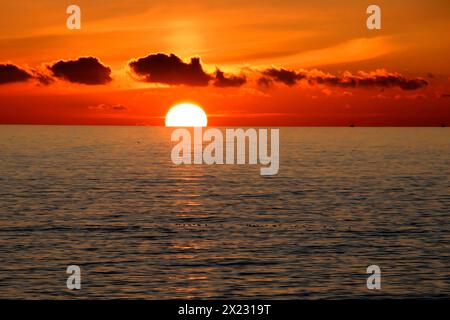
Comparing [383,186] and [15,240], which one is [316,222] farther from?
[383,186]

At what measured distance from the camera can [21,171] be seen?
114 metres

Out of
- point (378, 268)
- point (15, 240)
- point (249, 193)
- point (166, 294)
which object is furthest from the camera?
point (249, 193)

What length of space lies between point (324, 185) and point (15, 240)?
5468 cm

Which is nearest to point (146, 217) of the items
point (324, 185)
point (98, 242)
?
point (98, 242)

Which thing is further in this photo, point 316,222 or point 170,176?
point 170,176

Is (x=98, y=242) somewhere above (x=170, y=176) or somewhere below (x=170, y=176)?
below

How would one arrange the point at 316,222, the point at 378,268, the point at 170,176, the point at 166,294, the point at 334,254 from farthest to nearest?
the point at 170,176
the point at 316,222
the point at 334,254
the point at 378,268
the point at 166,294

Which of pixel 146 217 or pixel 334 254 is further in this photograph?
pixel 146 217
